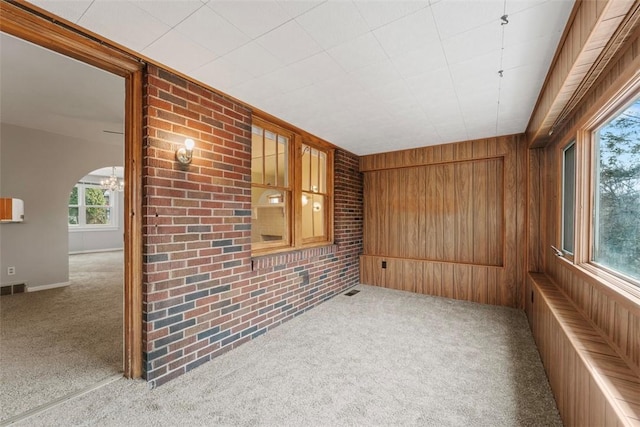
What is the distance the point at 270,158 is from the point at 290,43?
67.6 inches

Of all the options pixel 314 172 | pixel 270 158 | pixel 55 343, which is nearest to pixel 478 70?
pixel 270 158

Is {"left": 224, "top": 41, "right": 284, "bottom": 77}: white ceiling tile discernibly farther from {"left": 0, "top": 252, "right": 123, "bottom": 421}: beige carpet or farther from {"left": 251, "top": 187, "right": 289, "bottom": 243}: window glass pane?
{"left": 0, "top": 252, "right": 123, "bottom": 421}: beige carpet

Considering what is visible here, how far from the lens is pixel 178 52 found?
1859mm

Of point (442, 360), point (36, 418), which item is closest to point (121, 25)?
point (36, 418)

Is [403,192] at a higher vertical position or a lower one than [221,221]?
higher

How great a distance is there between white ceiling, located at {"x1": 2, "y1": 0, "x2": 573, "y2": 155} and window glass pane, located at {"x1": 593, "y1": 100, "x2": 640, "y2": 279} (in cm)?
64

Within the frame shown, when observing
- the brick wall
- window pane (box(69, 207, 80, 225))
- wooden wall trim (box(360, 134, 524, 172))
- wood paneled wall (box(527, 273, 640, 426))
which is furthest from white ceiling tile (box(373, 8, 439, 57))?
window pane (box(69, 207, 80, 225))

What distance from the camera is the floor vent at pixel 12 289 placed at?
13.9ft

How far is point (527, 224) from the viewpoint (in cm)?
359

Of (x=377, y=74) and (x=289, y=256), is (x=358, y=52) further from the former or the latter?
(x=289, y=256)

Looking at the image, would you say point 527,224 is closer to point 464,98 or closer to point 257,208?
point 464,98

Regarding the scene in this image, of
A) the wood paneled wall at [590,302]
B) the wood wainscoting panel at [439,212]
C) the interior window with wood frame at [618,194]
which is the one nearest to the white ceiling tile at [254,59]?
the wood paneled wall at [590,302]

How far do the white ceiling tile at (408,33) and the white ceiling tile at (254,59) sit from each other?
29.0 inches

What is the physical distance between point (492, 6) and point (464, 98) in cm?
123
